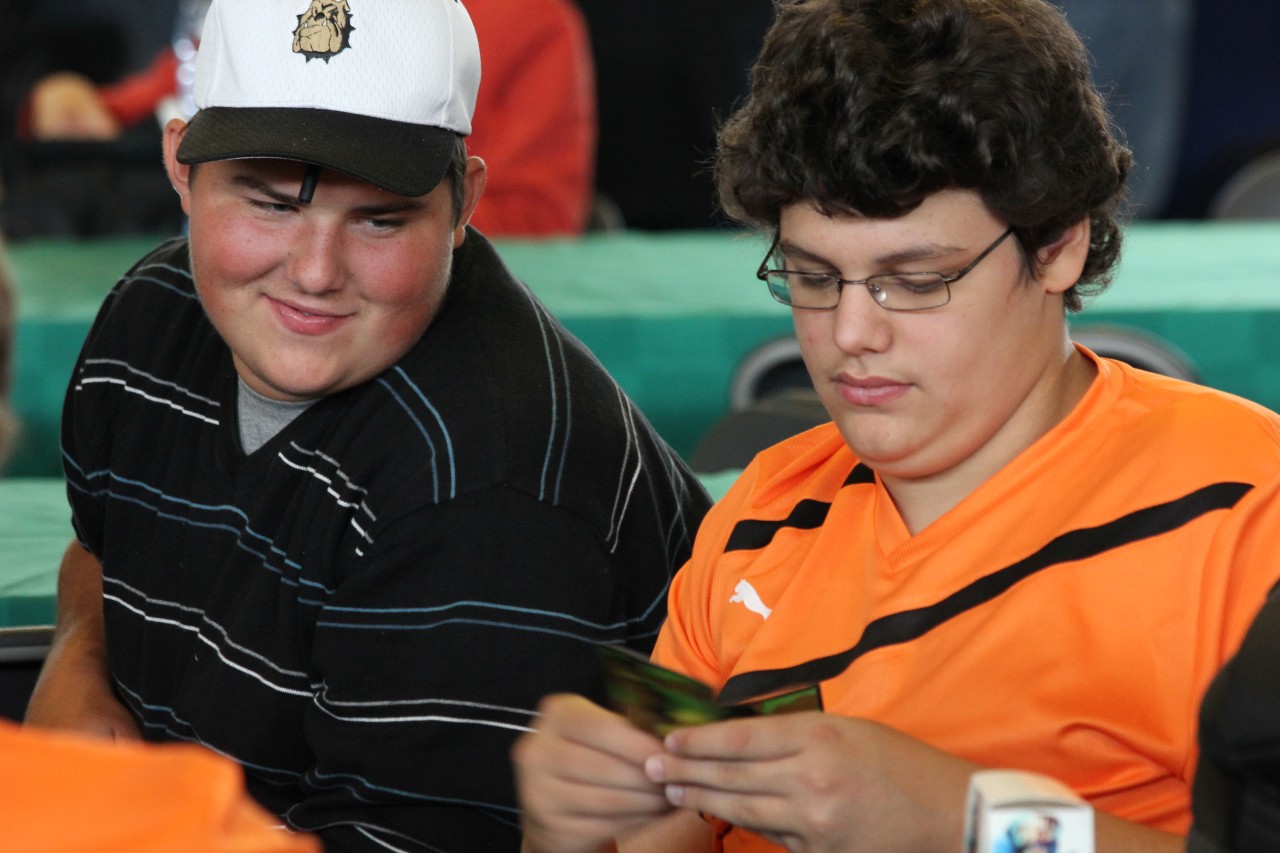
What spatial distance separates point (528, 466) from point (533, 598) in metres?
0.11

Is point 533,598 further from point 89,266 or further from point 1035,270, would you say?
point 89,266

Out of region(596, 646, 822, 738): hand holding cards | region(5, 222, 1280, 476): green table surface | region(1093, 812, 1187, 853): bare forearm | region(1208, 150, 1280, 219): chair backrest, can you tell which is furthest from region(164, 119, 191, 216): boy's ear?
region(1208, 150, 1280, 219): chair backrest

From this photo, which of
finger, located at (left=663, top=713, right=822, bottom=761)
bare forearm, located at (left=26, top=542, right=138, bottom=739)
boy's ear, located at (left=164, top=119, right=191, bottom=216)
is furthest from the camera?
bare forearm, located at (left=26, top=542, right=138, bottom=739)

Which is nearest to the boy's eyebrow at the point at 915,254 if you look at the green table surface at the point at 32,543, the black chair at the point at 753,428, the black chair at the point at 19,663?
the black chair at the point at 753,428

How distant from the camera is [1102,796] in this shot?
3.48 feet

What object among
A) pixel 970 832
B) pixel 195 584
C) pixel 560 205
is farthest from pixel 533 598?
pixel 560 205

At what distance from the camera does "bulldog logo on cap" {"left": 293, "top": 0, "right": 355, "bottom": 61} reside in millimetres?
1345

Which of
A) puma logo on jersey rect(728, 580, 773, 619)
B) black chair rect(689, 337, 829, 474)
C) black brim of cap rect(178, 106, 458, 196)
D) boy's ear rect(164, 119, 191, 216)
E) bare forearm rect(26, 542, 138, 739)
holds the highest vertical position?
black brim of cap rect(178, 106, 458, 196)

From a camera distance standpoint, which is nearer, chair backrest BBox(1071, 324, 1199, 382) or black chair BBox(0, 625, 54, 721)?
black chair BBox(0, 625, 54, 721)

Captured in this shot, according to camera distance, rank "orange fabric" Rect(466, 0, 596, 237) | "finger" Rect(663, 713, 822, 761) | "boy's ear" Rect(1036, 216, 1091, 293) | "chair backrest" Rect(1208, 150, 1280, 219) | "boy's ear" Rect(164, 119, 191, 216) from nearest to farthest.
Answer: "finger" Rect(663, 713, 822, 761) → "boy's ear" Rect(1036, 216, 1091, 293) → "boy's ear" Rect(164, 119, 191, 216) → "orange fabric" Rect(466, 0, 596, 237) → "chair backrest" Rect(1208, 150, 1280, 219)

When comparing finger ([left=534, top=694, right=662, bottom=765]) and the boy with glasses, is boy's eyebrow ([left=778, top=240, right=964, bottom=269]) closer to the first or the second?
the boy with glasses

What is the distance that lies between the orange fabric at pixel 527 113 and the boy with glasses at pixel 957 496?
8.68 feet

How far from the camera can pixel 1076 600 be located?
3.52ft

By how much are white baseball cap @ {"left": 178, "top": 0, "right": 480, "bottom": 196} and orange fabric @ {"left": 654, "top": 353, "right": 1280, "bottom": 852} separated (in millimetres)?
482
